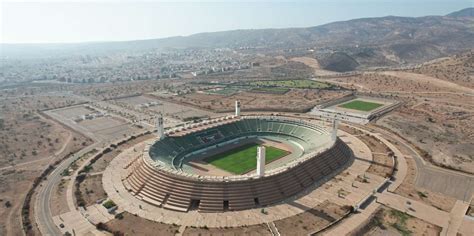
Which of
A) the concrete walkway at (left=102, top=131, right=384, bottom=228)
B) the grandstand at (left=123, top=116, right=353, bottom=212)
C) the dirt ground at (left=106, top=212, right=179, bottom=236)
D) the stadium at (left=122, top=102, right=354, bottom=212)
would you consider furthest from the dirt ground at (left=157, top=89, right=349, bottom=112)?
the dirt ground at (left=106, top=212, right=179, bottom=236)

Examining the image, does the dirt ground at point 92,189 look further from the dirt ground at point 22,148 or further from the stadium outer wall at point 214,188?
the dirt ground at point 22,148

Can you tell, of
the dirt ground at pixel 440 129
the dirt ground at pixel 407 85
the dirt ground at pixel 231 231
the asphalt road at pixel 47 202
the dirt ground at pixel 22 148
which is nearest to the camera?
the dirt ground at pixel 231 231

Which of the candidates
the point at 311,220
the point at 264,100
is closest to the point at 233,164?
the point at 311,220

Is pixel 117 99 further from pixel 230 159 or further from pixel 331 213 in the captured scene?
pixel 331 213

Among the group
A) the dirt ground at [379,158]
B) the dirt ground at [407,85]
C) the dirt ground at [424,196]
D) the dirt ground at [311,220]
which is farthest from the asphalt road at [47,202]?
the dirt ground at [407,85]

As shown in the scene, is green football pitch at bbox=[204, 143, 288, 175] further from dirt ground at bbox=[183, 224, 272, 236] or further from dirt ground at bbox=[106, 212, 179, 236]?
dirt ground at bbox=[106, 212, 179, 236]

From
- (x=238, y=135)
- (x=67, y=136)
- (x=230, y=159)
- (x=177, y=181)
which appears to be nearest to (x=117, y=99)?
(x=67, y=136)
